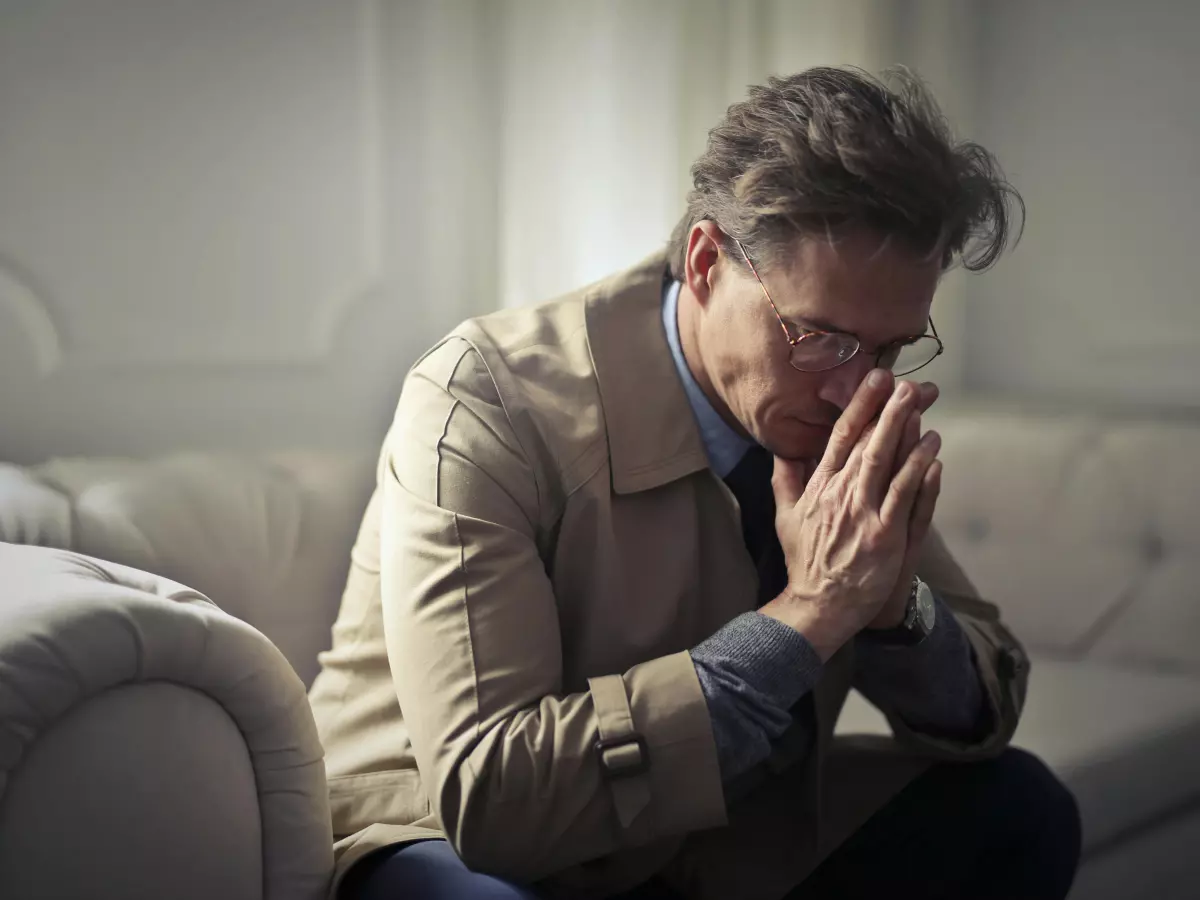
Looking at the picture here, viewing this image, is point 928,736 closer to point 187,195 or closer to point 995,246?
point 995,246

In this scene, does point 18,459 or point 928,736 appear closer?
point 928,736

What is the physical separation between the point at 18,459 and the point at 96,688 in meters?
0.73

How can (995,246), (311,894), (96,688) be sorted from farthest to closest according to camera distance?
(995,246), (311,894), (96,688)

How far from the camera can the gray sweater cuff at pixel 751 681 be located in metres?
0.97

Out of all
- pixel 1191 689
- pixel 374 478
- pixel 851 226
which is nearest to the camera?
pixel 851 226

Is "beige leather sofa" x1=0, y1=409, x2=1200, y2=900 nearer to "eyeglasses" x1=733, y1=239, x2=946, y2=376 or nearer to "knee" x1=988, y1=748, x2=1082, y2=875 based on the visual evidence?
"knee" x1=988, y1=748, x2=1082, y2=875

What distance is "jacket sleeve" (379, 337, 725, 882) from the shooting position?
0.94 meters

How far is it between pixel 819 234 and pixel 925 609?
389 millimetres

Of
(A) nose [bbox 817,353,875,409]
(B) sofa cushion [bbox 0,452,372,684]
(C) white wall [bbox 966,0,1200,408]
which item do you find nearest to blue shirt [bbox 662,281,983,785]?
(A) nose [bbox 817,353,875,409]

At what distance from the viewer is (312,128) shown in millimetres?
1689

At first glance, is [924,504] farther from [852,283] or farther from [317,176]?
[317,176]

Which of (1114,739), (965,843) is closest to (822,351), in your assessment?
(965,843)

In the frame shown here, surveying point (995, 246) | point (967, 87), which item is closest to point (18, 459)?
point (995, 246)

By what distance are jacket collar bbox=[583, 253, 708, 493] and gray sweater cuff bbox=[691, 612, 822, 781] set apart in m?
0.19
